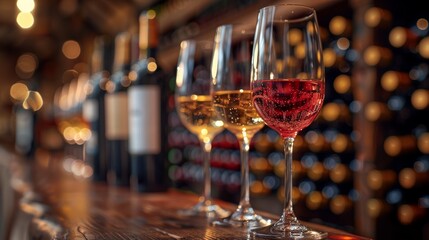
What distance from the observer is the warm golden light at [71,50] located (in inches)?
414

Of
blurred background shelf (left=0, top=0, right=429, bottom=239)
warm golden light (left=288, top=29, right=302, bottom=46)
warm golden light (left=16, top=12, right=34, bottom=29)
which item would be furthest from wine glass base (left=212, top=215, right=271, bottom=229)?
warm golden light (left=16, top=12, right=34, bottom=29)

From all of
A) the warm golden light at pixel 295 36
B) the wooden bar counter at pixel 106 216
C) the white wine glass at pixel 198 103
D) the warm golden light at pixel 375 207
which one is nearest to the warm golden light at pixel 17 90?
the warm golden light at pixel 375 207

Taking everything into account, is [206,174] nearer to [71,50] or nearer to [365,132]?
[365,132]

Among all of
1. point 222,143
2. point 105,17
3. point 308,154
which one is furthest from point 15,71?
point 308,154

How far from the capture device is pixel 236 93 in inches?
35.4

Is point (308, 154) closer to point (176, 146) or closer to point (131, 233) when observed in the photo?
point (176, 146)

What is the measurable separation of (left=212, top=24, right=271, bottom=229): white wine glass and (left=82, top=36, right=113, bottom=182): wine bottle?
3.07ft

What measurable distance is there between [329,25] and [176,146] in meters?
2.82

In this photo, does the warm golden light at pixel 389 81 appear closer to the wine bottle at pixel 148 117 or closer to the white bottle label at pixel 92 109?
the white bottle label at pixel 92 109

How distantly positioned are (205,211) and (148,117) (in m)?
0.41

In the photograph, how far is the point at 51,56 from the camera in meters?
12.9

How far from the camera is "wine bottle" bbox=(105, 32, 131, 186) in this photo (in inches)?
61.8

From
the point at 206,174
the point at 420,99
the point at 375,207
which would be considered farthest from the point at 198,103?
the point at 375,207

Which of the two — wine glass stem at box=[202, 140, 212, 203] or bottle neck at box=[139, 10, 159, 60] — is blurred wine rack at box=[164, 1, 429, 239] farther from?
wine glass stem at box=[202, 140, 212, 203]
